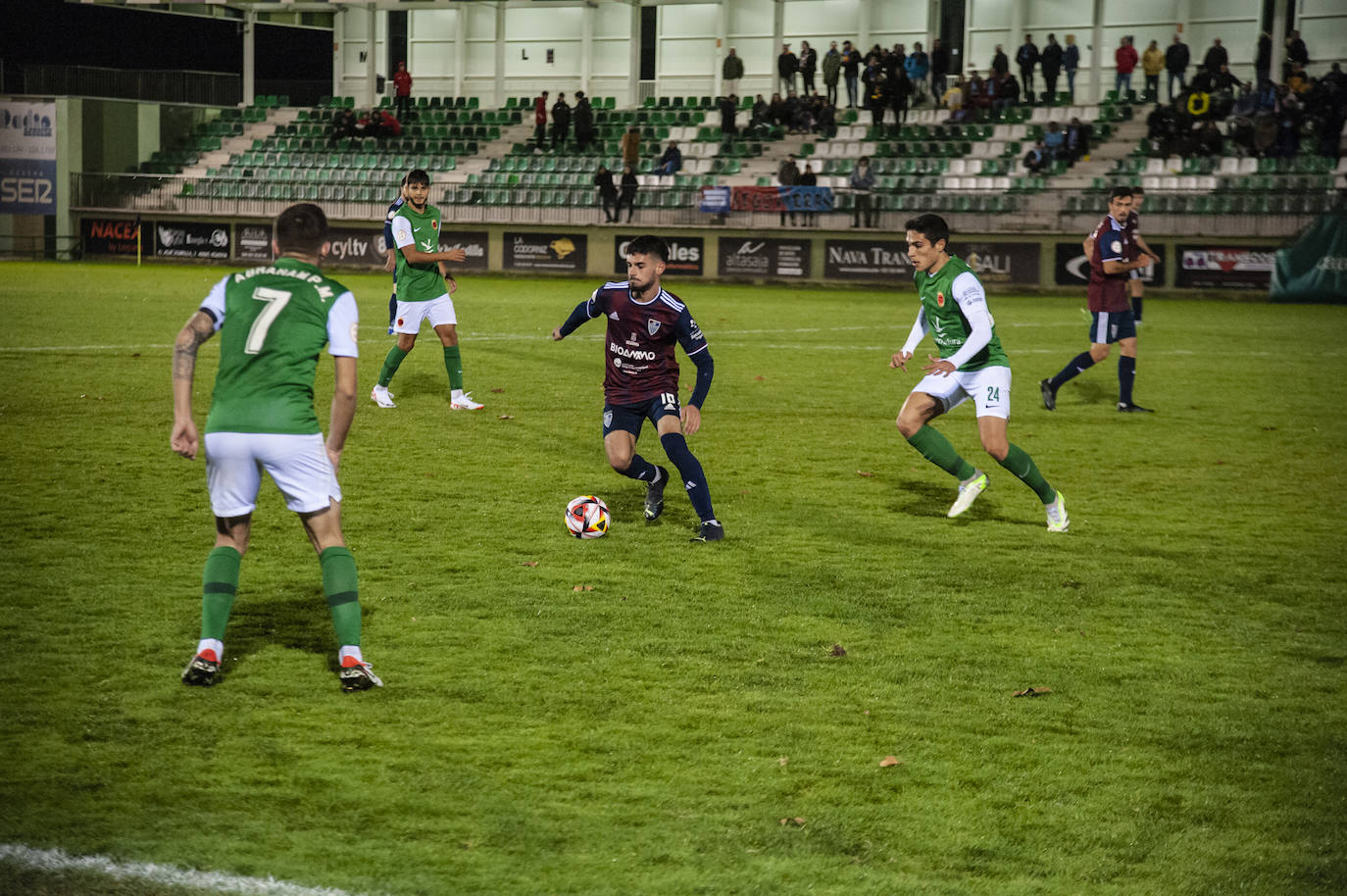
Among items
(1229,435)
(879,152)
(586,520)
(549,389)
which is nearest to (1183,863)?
(586,520)

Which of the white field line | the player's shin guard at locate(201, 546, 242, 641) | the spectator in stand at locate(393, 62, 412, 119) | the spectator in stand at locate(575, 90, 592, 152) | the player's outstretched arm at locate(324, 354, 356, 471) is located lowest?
the white field line

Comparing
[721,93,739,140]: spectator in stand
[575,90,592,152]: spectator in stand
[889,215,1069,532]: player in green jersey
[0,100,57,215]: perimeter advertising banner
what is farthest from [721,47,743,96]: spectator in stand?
→ [889,215,1069,532]: player in green jersey

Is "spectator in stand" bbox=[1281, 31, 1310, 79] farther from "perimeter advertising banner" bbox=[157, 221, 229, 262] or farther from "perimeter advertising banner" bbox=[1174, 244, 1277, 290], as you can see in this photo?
"perimeter advertising banner" bbox=[157, 221, 229, 262]

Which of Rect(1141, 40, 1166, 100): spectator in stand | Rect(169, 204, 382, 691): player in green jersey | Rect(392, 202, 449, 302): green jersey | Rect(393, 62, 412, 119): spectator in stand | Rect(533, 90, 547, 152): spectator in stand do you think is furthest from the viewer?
Rect(393, 62, 412, 119): spectator in stand

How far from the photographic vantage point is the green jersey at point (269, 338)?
500 cm

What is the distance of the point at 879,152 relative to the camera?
3753 cm

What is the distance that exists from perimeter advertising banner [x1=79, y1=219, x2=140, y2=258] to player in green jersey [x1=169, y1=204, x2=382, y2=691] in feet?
121

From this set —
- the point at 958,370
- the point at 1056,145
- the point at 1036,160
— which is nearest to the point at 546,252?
the point at 1036,160

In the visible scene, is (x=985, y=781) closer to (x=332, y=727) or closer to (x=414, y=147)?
(x=332, y=727)

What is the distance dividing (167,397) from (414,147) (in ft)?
102

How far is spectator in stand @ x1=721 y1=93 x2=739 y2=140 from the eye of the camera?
39906mm

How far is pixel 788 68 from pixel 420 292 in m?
28.8

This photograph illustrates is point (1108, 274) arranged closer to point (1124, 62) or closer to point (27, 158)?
point (1124, 62)

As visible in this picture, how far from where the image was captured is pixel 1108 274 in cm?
1352
